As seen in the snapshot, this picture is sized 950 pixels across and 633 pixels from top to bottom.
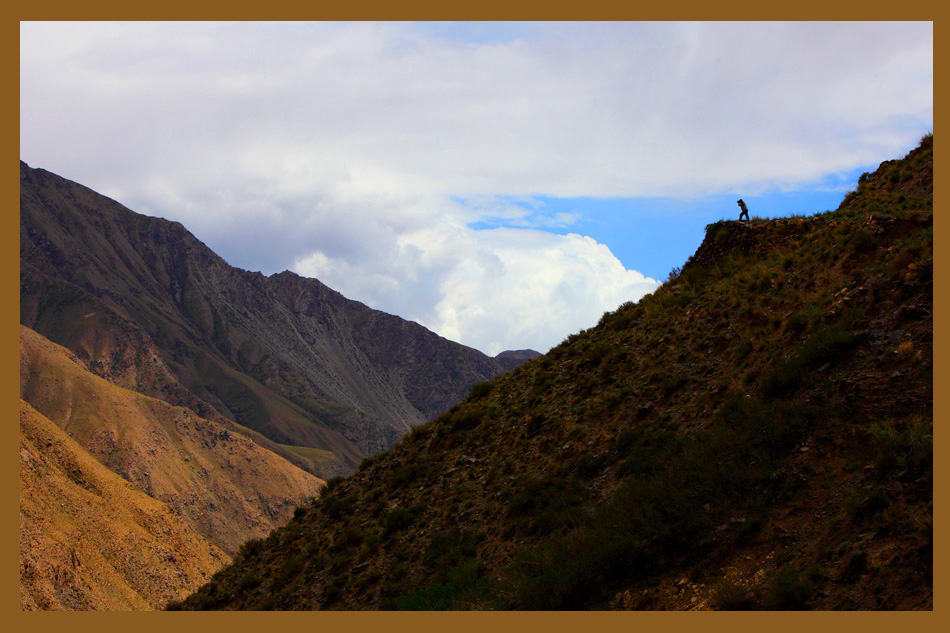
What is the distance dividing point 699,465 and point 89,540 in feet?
251

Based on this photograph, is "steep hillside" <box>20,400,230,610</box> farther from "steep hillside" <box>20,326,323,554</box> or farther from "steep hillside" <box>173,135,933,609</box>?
"steep hillside" <box>173,135,933,609</box>

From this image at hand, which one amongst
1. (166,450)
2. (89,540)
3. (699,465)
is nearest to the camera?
(699,465)

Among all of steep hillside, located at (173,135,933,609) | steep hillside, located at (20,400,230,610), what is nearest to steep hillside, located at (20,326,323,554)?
steep hillside, located at (20,400,230,610)

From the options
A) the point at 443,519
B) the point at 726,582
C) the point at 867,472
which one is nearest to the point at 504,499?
the point at 443,519

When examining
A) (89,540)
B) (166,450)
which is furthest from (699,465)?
(166,450)

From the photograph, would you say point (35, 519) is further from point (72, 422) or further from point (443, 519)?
point (72, 422)

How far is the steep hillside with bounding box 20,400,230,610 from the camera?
58.3 metres

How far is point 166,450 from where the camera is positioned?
479ft

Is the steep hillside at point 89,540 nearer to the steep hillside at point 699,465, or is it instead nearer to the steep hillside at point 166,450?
the steep hillside at point 166,450

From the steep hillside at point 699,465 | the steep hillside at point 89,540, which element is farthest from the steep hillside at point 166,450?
the steep hillside at point 699,465

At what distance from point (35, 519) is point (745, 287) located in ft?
237

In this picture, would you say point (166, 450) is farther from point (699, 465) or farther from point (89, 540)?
point (699, 465)

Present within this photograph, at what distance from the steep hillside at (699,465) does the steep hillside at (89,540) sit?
4796 centimetres

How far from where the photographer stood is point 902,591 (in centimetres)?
905
